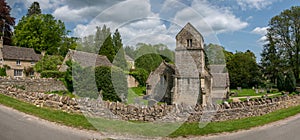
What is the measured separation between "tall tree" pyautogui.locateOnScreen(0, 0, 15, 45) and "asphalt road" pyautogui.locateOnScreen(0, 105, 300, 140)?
168 ft

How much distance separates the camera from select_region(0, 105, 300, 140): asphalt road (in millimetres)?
7785

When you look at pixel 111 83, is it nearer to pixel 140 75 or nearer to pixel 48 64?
pixel 140 75

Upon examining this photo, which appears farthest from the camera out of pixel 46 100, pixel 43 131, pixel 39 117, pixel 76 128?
pixel 46 100

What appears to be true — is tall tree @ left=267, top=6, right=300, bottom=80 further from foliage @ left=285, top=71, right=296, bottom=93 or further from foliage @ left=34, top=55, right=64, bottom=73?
foliage @ left=34, top=55, right=64, bottom=73

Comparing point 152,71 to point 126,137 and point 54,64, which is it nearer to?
point 54,64

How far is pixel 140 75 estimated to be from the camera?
117 feet

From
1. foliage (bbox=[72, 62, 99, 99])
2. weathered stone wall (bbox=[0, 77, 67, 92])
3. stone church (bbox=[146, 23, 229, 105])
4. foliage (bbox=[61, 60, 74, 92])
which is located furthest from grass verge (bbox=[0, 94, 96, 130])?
stone church (bbox=[146, 23, 229, 105])

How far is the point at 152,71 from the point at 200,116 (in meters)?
22.6

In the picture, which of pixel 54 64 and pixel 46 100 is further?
pixel 54 64

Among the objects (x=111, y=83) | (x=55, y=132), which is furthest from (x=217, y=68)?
(x=55, y=132)

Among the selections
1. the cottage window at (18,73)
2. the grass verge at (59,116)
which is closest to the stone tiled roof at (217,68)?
the cottage window at (18,73)

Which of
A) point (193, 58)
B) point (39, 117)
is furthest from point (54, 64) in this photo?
point (39, 117)

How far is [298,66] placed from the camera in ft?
146

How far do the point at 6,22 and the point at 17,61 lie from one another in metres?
15.7
